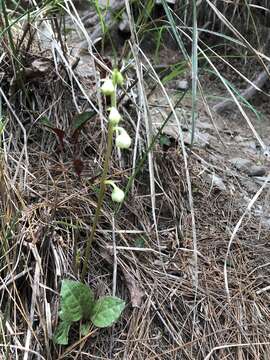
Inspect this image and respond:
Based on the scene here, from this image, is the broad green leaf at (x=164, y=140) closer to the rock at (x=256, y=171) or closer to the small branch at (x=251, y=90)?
the rock at (x=256, y=171)

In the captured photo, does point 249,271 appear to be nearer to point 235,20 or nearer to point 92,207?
point 92,207

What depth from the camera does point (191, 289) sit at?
1.51 meters

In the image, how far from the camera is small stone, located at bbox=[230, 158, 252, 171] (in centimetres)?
222

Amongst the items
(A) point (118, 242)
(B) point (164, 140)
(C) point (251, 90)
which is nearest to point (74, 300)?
(A) point (118, 242)


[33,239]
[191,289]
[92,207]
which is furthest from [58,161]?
[191,289]

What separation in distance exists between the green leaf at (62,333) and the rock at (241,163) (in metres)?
1.15

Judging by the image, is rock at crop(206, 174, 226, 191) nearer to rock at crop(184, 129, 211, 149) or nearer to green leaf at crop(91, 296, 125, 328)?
rock at crop(184, 129, 211, 149)

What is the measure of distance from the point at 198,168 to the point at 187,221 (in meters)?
0.32

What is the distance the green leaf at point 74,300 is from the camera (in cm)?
133

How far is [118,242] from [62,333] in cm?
33

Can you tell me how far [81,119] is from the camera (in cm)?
171

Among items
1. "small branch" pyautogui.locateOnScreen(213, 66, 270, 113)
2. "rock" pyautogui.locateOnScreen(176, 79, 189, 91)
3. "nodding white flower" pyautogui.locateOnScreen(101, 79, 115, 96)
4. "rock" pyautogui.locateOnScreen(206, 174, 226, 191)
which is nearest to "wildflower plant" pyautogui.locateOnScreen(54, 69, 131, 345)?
"nodding white flower" pyautogui.locateOnScreen(101, 79, 115, 96)

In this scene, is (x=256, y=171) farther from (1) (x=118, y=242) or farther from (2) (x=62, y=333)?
(2) (x=62, y=333)

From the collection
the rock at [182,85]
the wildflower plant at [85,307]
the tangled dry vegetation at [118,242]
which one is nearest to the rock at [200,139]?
the tangled dry vegetation at [118,242]
